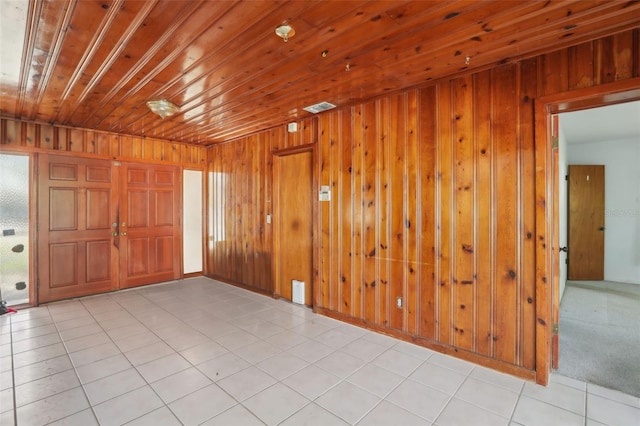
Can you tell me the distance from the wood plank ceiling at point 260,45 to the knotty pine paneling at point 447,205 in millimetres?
204

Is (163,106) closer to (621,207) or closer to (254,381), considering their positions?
(254,381)

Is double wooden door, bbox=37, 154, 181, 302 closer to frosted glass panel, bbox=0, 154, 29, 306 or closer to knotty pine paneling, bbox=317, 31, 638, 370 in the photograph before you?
frosted glass panel, bbox=0, 154, 29, 306

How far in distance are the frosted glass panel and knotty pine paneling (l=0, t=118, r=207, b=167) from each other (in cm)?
27

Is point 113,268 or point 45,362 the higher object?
point 113,268

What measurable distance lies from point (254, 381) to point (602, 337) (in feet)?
11.8

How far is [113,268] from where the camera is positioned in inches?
196

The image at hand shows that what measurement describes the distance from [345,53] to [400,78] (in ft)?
2.36

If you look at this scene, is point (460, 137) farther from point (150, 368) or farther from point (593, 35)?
point (150, 368)

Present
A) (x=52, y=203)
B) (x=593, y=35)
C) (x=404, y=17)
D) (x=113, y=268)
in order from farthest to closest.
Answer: (x=113, y=268), (x=52, y=203), (x=593, y=35), (x=404, y=17)

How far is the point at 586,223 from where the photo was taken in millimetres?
5785

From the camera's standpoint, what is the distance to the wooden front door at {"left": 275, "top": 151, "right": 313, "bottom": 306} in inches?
167

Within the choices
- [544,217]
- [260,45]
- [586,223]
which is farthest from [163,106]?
[586,223]

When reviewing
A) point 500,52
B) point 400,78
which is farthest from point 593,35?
point 400,78

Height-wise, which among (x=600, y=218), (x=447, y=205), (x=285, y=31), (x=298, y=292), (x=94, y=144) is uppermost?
(x=285, y=31)
